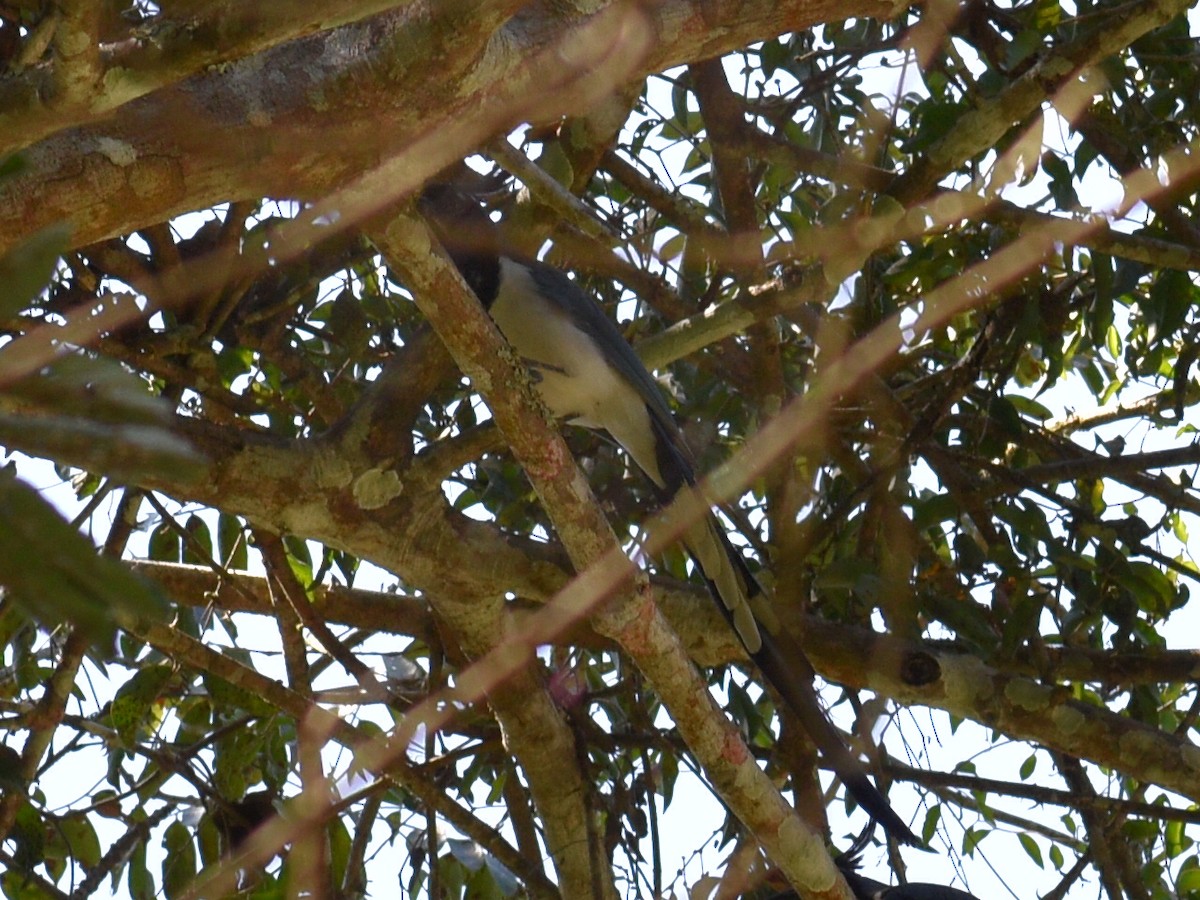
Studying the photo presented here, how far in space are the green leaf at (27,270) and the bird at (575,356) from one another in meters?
1.87

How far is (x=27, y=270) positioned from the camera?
0.48 m

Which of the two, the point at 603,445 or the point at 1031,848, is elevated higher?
the point at 603,445

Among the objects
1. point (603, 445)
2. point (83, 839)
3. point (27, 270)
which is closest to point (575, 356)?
point (603, 445)

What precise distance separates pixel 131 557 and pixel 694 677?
143 centimetres

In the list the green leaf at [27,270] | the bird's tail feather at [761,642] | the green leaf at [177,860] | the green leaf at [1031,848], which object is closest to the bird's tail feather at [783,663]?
the bird's tail feather at [761,642]

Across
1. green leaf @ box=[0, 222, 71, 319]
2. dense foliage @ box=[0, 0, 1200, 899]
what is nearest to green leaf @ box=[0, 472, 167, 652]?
green leaf @ box=[0, 222, 71, 319]

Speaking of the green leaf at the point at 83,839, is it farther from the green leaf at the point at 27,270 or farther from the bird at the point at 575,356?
the green leaf at the point at 27,270

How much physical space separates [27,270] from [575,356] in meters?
2.16

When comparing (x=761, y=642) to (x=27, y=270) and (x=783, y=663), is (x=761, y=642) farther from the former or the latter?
(x=27, y=270)

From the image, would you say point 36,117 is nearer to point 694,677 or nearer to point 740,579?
point 694,677

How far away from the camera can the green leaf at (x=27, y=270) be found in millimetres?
465

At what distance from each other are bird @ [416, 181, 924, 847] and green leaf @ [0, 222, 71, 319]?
6.15 feet

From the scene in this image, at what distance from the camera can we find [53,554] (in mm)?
394

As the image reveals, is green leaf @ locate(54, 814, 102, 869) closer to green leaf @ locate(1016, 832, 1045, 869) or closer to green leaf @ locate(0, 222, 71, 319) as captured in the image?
green leaf @ locate(1016, 832, 1045, 869)
